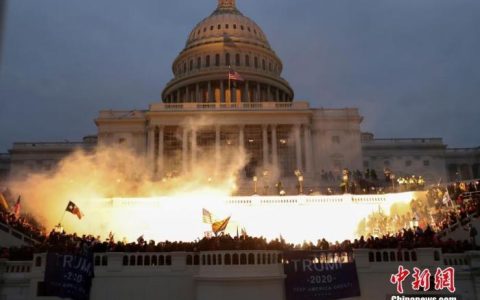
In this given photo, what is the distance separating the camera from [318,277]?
18.4m

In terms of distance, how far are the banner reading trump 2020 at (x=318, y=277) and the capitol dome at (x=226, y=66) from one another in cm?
5281

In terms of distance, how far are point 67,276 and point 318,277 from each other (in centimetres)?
954

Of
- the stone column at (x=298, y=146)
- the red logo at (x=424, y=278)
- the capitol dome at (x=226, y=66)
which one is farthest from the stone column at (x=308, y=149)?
the red logo at (x=424, y=278)

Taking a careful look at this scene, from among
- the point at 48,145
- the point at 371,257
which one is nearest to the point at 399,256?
the point at 371,257

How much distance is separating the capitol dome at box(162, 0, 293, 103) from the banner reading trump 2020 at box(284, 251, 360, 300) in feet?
173

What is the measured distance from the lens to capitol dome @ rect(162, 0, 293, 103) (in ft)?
246

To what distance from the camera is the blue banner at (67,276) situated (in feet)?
55.3

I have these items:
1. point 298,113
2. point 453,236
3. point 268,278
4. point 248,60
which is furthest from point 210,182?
point 248,60

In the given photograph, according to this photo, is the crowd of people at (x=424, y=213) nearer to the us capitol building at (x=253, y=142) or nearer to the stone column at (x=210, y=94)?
the us capitol building at (x=253, y=142)

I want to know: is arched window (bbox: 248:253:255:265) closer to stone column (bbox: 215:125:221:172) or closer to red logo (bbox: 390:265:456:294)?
red logo (bbox: 390:265:456:294)

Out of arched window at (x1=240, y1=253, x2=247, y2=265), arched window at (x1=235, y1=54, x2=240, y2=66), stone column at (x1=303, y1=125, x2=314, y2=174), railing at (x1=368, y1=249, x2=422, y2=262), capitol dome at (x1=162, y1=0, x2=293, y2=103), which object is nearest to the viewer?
arched window at (x1=240, y1=253, x2=247, y2=265)

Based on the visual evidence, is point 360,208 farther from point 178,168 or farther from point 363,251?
point 178,168

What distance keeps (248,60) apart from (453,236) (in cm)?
5923

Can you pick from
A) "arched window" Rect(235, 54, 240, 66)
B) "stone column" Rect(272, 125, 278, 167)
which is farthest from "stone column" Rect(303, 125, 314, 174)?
"arched window" Rect(235, 54, 240, 66)
